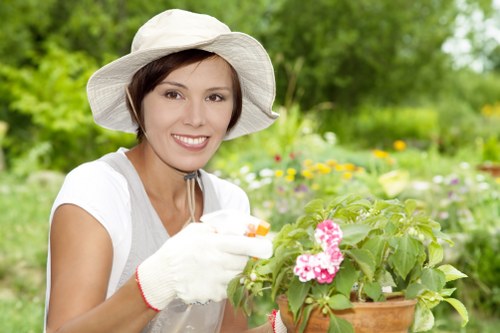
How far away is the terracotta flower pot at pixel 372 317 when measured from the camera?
5.41 feet

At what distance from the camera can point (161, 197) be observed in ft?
7.88

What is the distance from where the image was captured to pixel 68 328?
1.93 metres

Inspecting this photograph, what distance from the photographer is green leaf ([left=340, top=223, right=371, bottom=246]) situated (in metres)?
1.61

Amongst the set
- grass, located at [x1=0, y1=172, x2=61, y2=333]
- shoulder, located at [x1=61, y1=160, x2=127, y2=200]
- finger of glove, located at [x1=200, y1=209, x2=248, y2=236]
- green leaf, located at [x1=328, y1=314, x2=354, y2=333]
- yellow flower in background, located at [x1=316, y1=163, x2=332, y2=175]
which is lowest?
grass, located at [x1=0, y1=172, x2=61, y2=333]

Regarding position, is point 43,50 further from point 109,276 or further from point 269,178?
point 109,276

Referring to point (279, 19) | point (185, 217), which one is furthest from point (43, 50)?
point (185, 217)

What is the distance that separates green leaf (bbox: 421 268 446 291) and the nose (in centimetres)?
79

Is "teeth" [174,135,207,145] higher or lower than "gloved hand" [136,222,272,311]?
higher

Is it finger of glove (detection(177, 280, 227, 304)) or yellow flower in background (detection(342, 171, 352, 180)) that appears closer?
finger of glove (detection(177, 280, 227, 304))

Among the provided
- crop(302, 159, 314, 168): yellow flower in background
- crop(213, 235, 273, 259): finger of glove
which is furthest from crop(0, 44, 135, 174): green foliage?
crop(213, 235, 273, 259): finger of glove

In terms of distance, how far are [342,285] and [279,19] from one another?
15.9 metres

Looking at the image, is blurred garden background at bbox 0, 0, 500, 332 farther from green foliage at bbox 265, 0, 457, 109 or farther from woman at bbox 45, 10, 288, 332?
woman at bbox 45, 10, 288, 332

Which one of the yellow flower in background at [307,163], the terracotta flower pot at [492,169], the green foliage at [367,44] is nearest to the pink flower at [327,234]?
the yellow flower in background at [307,163]

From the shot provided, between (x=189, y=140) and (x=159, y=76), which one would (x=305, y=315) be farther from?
(x=159, y=76)
